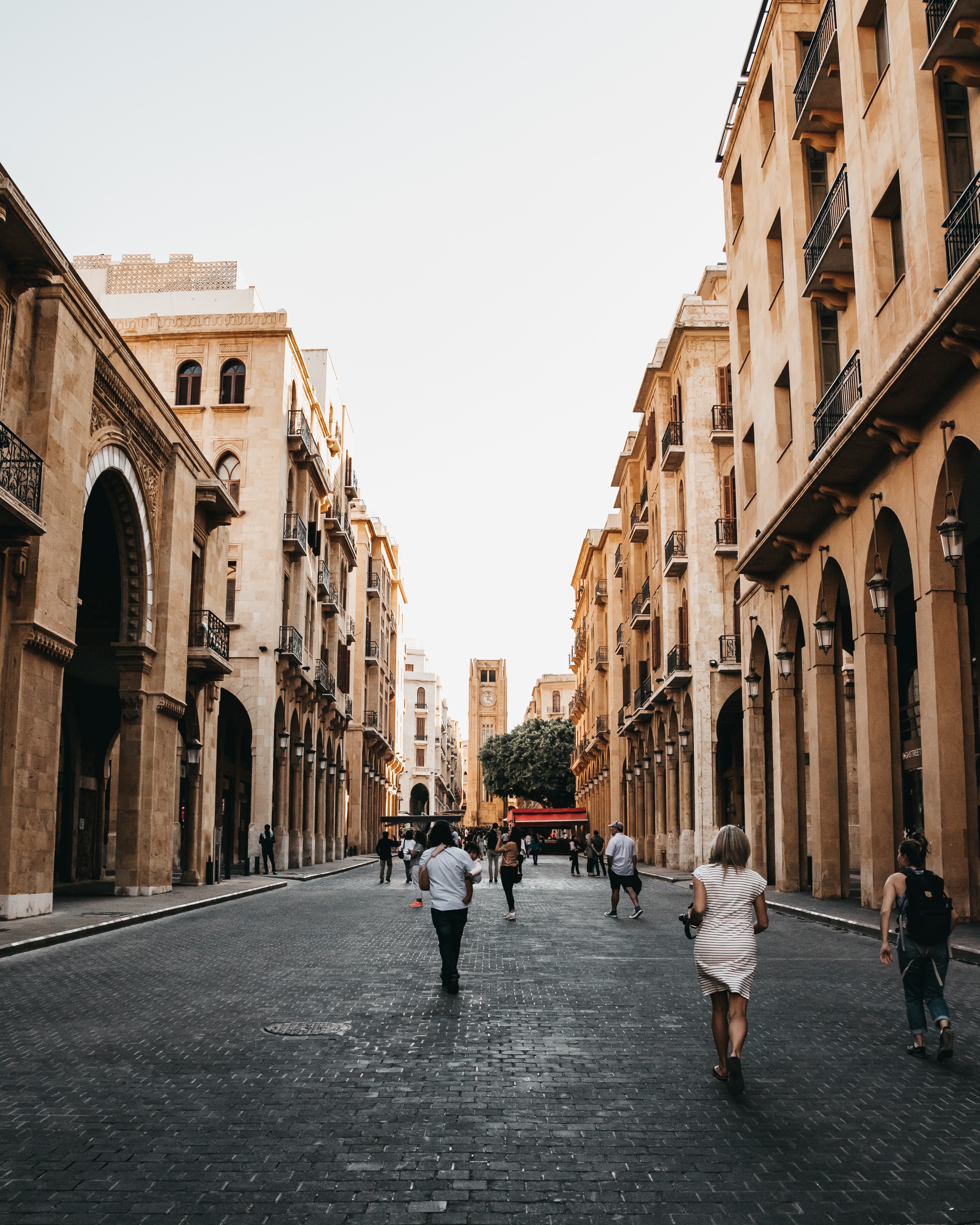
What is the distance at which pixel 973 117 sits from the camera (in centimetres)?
1616

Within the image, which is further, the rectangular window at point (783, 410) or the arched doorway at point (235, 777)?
the arched doorway at point (235, 777)

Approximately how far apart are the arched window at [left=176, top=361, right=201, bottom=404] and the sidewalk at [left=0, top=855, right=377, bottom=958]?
16.6 m

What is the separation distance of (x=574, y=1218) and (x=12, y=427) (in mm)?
15179

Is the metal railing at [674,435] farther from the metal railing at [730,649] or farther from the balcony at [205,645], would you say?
the balcony at [205,645]

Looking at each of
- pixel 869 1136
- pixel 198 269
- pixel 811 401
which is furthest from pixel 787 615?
pixel 198 269

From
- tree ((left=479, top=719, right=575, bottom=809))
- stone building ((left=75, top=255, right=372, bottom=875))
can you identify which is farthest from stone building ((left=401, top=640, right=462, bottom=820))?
stone building ((left=75, top=255, right=372, bottom=875))

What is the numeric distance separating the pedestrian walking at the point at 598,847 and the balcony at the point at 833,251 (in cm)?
1986

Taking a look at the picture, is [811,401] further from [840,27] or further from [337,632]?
[337,632]

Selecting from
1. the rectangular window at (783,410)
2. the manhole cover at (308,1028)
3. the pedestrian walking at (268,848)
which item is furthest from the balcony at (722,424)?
the manhole cover at (308,1028)

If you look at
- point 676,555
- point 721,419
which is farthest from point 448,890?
point 721,419

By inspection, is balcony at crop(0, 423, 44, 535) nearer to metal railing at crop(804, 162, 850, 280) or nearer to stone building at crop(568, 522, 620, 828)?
metal railing at crop(804, 162, 850, 280)

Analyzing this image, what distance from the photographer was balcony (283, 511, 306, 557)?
3997 cm

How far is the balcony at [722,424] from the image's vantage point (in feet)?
123

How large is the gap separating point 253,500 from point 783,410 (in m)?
19.9
